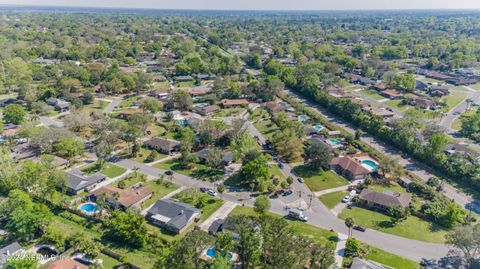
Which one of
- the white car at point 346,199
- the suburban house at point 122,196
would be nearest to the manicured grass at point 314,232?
the white car at point 346,199

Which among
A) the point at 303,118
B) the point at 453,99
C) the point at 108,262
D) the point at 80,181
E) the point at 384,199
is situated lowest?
the point at 108,262

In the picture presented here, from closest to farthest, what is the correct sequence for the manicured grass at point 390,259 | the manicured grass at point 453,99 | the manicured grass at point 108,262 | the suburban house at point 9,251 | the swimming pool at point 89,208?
1. the suburban house at point 9,251
2. the manicured grass at point 108,262
3. the manicured grass at point 390,259
4. the swimming pool at point 89,208
5. the manicured grass at point 453,99

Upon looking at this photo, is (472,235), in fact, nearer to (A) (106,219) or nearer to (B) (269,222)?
(B) (269,222)

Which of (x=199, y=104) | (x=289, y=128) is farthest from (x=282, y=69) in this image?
(x=289, y=128)

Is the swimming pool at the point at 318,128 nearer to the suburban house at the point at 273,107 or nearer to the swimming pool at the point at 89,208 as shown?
the suburban house at the point at 273,107

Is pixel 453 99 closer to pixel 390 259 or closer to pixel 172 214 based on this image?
pixel 390 259

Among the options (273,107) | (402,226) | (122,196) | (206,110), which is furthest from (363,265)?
(206,110)
